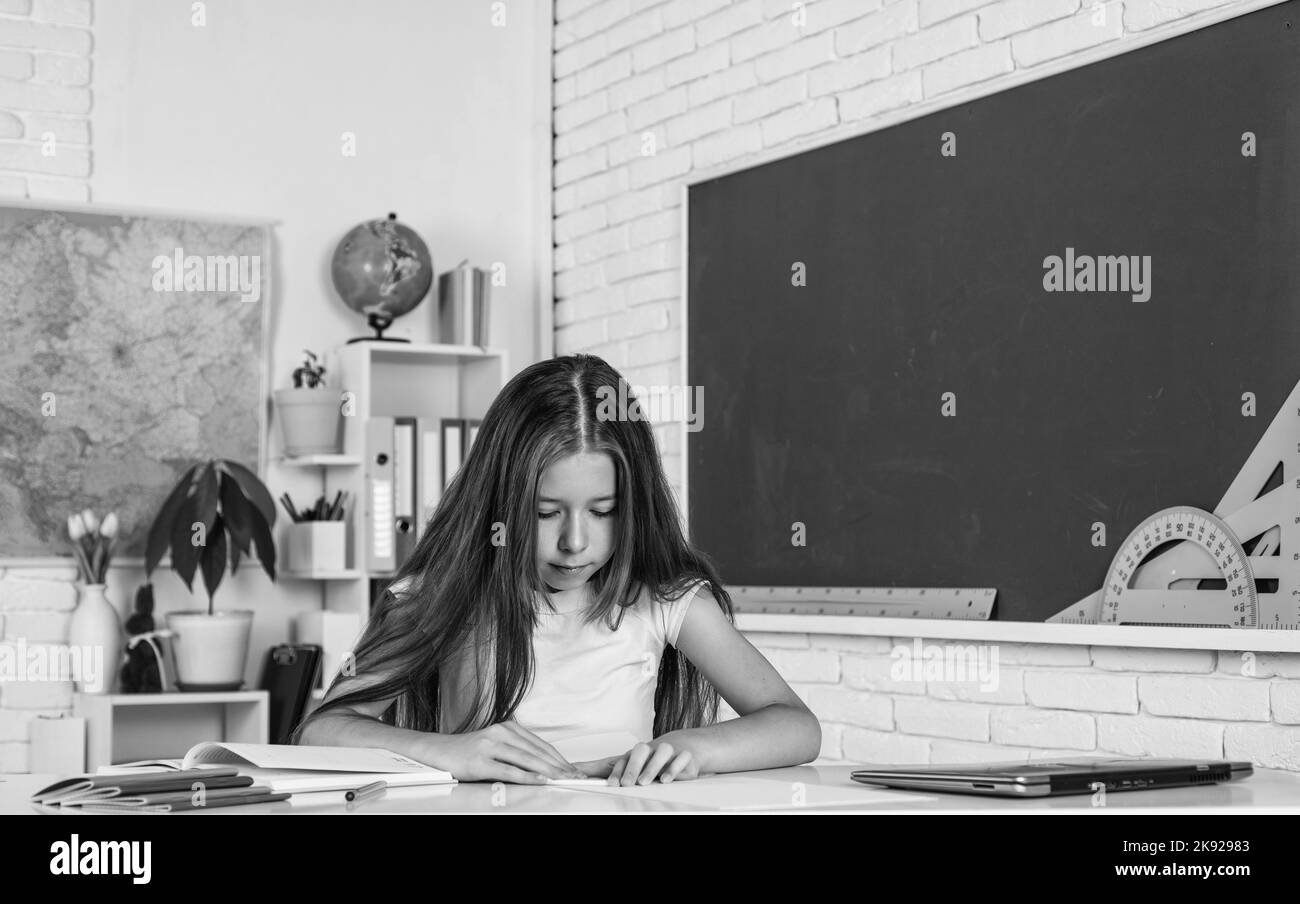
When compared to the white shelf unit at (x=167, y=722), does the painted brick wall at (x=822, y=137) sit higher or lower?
higher

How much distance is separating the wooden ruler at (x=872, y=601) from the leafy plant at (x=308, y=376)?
1.09 meters

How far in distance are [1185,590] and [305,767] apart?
1.50 metres

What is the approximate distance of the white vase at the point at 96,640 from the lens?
3344mm

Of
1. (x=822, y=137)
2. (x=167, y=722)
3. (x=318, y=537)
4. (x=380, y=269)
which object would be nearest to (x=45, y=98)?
(x=380, y=269)

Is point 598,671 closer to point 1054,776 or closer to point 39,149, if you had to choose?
point 1054,776

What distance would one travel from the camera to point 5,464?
3.41m

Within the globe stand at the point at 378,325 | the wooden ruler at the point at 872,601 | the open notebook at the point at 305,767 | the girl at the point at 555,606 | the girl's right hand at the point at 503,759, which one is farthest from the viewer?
the globe stand at the point at 378,325

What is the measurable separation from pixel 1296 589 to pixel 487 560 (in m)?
1.14

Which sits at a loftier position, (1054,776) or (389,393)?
(389,393)

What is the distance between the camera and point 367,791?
129 centimetres

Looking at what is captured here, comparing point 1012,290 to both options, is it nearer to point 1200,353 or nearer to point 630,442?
point 1200,353

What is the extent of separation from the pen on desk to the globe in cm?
245

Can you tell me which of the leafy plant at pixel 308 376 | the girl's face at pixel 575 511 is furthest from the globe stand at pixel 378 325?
the girl's face at pixel 575 511

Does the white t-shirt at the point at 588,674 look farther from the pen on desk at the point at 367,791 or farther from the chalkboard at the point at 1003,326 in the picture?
the chalkboard at the point at 1003,326
